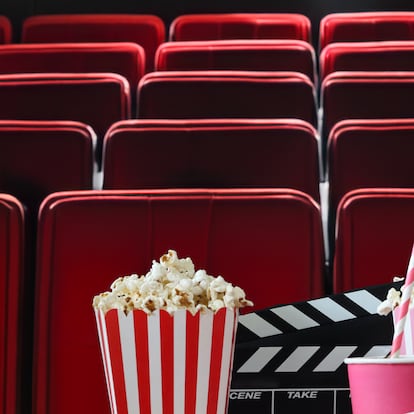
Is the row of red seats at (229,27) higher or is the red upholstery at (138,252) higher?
the row of red seats at (229,27)

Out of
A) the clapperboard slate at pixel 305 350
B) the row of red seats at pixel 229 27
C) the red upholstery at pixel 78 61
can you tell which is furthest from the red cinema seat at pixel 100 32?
the clapperboard slate at pixel 305 350

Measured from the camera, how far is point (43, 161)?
40 cm

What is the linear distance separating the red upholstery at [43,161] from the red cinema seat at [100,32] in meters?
0.35

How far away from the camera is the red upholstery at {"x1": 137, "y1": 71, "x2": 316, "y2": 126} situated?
49cm

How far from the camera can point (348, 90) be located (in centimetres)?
49

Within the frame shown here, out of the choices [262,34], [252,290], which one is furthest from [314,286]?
[262,34]

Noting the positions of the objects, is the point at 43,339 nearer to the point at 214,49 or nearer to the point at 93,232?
the point at 93,232

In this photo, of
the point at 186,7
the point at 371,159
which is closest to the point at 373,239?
the point at 371,159

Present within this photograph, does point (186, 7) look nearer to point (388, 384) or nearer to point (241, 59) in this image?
point (241, 59)

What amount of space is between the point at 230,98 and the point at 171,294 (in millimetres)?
270

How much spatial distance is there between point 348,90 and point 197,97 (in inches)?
3.1

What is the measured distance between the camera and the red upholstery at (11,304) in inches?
13.3

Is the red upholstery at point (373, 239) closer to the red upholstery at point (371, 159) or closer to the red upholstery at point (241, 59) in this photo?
the red upholstery at point (371, 159)

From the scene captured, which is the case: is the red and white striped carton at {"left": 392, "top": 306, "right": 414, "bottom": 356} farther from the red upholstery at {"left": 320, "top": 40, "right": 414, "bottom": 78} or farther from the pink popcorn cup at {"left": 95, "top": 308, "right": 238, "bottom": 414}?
the red upholstery at {"left": 320, "top": 40, "right": 414, "bottom": 78}
